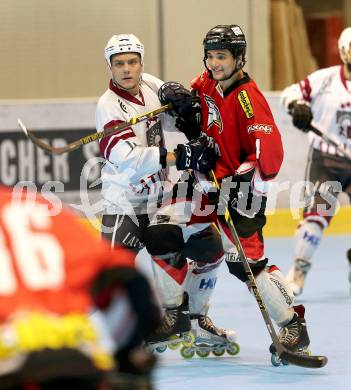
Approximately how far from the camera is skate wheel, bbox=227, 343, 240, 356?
429cm

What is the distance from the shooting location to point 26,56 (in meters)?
8.48

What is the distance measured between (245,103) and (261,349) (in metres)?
1.02

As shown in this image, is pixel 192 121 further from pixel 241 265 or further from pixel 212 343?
pixel 212 343

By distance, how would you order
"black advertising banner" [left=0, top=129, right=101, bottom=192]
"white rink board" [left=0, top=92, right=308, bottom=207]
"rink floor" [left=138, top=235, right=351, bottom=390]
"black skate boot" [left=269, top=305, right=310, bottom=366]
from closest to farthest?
"rink floor" [left=138, top=235, right=351, bottom=390] < "black skate boot" [left=269, top=305, right=310, bottom=366] < "black advertising banner" [left=0, top=129, right=101, bottom=192] < "white rink board" [left=0, top=92, right=308, bottom=207]

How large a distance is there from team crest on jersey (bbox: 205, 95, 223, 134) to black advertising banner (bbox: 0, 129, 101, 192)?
2.99 meters

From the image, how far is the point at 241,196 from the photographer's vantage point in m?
3.92

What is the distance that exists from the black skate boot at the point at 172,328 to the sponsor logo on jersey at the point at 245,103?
0.78 meters

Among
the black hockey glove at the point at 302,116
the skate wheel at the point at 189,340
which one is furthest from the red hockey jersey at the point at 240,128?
the black hockey glove at the point at 302,116

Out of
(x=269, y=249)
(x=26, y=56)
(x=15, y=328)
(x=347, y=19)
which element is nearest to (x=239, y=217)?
(x=15, y=328)

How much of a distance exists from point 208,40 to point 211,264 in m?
0.84

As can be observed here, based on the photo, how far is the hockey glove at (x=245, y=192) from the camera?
154 inches

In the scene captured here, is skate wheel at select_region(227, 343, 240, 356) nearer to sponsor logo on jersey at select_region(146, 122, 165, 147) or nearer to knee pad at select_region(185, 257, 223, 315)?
knee pad at select_region(185, 257, 223, 315)

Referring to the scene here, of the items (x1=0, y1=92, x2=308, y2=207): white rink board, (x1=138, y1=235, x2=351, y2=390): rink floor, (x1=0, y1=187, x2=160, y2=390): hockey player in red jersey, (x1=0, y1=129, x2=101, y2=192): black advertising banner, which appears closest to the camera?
(x1=0, y1=187, x2=160, y2=390): hockey player in red jersey

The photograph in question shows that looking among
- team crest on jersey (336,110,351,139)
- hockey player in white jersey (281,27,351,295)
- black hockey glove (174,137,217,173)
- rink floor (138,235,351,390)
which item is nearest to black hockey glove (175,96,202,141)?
black hockey glove (174,137,217,173)
